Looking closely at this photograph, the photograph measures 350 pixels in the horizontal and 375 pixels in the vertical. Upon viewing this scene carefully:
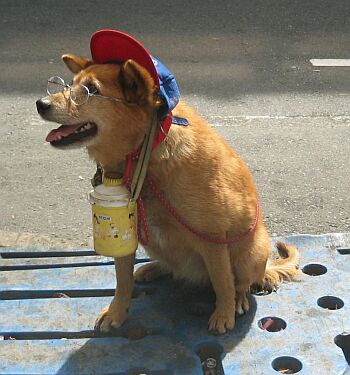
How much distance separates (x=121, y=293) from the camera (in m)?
3.00

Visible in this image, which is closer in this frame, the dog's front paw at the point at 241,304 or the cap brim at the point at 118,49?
the cap brim at the point at 118,49

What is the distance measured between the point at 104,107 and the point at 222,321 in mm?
1049

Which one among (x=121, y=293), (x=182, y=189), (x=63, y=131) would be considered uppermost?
(x=63, y=131)

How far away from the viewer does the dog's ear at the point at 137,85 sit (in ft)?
7.99

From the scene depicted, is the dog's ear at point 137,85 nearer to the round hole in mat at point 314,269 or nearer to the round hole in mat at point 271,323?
A: the round hole in mat at point 271,323

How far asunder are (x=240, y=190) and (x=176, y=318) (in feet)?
2.05

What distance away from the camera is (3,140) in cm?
560

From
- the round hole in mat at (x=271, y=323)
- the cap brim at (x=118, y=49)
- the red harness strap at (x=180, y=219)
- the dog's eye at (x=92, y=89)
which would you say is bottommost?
the round hole in mat at (x=271, y=323)

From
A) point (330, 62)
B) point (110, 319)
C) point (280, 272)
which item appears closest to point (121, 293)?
point (110, 319)

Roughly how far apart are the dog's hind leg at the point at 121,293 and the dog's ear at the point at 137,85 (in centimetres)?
77

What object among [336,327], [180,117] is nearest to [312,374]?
[336,327]

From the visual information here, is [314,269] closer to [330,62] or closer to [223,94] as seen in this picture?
[223,94]

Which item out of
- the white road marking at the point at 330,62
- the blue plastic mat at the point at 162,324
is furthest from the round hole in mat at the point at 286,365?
the white road marking at the point at 330,62

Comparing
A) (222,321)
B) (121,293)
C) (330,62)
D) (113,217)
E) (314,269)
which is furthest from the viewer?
(330,62)
